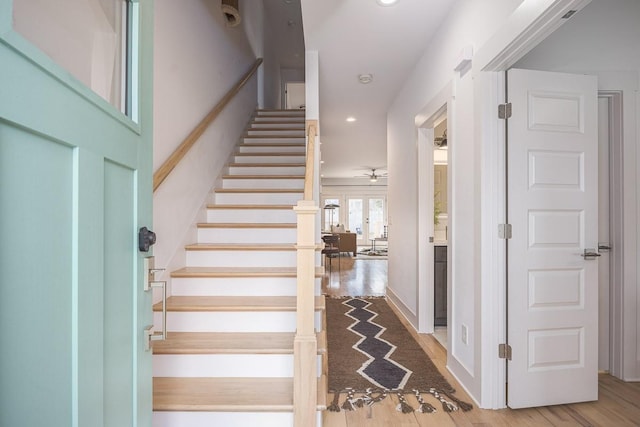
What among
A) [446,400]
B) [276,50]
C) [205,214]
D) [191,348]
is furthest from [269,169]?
A: [276,50]

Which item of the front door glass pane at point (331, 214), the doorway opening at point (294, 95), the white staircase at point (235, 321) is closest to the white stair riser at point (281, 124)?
the white staircase at point (235, 321)

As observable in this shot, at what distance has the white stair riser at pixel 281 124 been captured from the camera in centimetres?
462

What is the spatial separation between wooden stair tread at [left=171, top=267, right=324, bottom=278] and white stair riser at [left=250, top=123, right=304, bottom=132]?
2.65m

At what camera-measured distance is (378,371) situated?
2.43m

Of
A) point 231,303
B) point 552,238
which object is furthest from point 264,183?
point 552,238

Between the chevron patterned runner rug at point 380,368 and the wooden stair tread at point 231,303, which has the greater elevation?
the wooden stair tread at point 231,303

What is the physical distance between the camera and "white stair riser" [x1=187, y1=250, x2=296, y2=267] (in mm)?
2543

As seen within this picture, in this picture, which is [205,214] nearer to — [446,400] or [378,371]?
[378,371]

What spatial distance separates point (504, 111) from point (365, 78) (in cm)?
193

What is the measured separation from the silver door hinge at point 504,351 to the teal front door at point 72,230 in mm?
1875

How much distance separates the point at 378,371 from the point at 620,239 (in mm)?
1965

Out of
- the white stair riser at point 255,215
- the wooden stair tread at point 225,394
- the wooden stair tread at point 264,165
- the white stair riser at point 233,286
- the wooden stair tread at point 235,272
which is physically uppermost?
the wooden stair tread at point 264,165

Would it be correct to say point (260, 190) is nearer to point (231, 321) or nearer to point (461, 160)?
point (231, 321)

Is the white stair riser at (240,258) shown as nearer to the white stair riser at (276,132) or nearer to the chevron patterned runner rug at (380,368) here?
the chevron patterned runner rug at (380,368)
